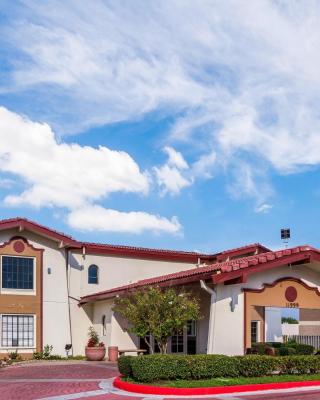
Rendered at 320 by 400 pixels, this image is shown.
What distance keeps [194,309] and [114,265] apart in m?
13.8

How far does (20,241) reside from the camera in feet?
99.7

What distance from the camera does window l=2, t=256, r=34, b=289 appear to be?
97.7 feet

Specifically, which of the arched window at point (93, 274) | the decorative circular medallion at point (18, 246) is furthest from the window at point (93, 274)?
the decorative circular medallion at point (18, 246)

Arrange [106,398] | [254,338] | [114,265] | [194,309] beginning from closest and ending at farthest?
[106,398] → [194,309] → [254,338] → [114,265]

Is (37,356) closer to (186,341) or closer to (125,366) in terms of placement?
(186,341)

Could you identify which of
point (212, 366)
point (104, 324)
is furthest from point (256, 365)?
point (104, 324)

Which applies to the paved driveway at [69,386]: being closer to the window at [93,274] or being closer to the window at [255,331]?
the window at [255,331]

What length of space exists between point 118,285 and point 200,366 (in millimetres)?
16236

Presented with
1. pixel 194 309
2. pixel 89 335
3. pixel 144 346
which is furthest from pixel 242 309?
pixel 89 335

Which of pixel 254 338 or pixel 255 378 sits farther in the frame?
pixel 254 338

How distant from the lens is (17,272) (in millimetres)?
30156

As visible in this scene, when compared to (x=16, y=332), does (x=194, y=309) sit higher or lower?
higher

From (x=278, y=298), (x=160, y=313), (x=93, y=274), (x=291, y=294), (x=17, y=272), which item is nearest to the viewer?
(x=160, y=313)

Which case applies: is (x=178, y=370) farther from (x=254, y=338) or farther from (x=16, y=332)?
(x=16, y=332)
